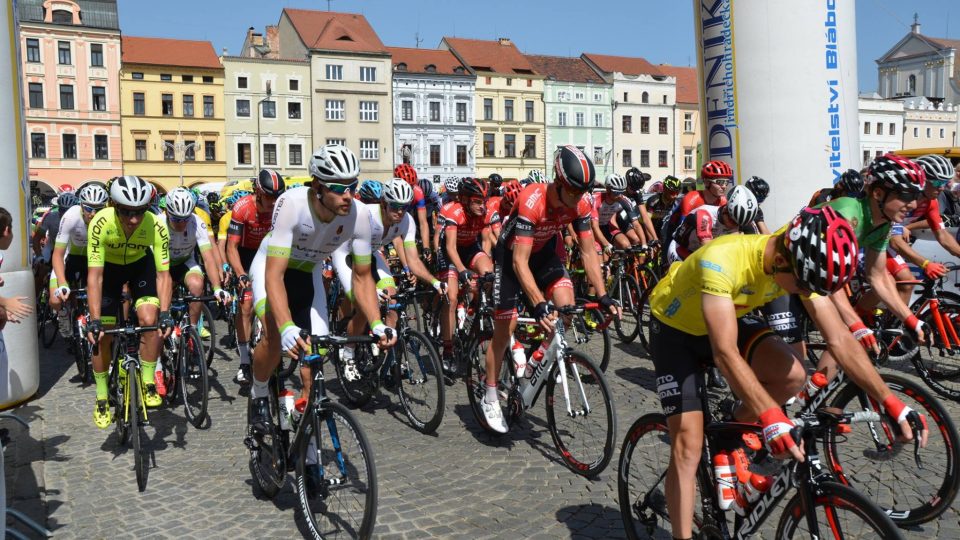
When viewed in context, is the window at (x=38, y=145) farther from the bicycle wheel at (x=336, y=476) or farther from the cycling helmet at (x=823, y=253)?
the cycling helmet at (x=823, y=253)

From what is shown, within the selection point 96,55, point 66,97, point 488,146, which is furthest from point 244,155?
point 488,146

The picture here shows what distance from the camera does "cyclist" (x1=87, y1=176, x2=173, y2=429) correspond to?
633 centimetres

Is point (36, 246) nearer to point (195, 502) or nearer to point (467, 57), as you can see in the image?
point (195, 502)

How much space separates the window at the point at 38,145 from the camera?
54844mm

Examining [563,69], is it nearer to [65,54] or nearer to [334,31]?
[334,31]

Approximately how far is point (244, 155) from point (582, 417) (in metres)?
59.1

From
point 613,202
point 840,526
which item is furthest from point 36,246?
point 840,526

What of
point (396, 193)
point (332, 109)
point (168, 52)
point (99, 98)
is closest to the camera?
point (396, 193)

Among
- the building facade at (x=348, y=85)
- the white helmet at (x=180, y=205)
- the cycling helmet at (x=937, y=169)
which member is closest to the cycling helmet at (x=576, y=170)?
the cycling helmet at (x=937, y=169)

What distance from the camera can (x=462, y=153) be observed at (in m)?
67.1

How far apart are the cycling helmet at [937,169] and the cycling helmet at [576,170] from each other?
271cm

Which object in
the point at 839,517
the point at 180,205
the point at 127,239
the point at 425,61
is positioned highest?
the point at 425,61

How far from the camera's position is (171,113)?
5850 centimetres

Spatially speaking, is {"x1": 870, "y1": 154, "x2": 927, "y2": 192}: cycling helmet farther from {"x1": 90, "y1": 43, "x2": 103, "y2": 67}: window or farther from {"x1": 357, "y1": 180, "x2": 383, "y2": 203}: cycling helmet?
{"x1": 90, "y1": 43, "x2": 103, "y2": 67}: window
